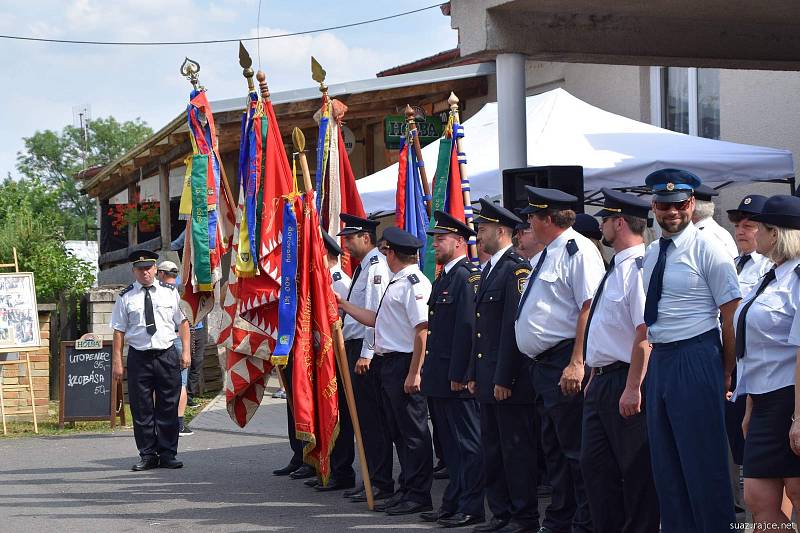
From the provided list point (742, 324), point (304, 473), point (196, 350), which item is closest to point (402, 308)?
point (304, 473)

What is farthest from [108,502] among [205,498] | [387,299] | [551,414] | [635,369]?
[635,369]

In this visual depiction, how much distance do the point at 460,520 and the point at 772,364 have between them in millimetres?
3107

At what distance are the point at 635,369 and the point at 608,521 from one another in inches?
39.3

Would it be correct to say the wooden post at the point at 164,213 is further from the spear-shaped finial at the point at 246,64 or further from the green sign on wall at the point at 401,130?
the spear-shaped finial at the point at 246,64

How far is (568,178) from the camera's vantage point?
26.3 ft

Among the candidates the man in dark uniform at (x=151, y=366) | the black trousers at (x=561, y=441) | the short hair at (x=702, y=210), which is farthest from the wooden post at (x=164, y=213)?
the black trousers at (x=561, y=441)

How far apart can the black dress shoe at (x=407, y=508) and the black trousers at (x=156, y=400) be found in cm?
342

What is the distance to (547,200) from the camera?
23.9 feet

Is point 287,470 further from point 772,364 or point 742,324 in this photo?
point 772,364

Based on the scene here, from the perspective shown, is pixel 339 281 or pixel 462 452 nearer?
pixel 462 452

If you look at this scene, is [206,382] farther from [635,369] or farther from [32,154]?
[32,154]

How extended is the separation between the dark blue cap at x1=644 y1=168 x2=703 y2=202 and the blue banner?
3942mm

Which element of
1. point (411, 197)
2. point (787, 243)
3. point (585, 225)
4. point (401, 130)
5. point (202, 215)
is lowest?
point (787, 243)

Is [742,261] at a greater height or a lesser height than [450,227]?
lesser
